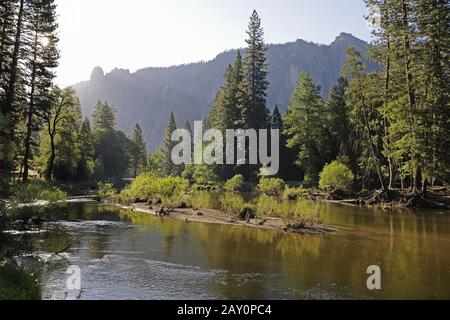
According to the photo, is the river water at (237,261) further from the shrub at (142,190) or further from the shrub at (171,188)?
the shrub at (142,190)

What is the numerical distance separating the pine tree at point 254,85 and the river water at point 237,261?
43553 mm

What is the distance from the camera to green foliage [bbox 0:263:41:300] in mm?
8086

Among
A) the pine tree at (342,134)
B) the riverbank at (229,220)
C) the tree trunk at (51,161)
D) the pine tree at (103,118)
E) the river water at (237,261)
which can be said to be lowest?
the river water at (237,261)

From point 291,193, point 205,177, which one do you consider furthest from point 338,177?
point 205,177

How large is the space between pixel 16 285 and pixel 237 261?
6805 millimetres

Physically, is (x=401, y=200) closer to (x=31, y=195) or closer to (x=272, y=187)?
(x=272, y=187)

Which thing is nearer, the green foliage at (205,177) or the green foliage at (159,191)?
the green foliage at (159,191)

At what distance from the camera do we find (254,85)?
223ft

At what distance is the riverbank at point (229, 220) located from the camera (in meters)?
20.0

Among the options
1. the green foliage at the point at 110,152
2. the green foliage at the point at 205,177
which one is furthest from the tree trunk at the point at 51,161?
the green foliage at the point at 110,152

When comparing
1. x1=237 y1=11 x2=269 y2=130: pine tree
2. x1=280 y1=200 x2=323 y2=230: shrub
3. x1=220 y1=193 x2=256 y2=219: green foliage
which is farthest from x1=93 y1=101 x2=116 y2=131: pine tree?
x1=280 y1=200 x2=323 y2=230: shrub

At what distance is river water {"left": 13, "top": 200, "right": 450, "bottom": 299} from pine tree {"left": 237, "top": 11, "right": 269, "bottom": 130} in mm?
43553

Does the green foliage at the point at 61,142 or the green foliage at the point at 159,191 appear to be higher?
the green foliage at the point at 61,142

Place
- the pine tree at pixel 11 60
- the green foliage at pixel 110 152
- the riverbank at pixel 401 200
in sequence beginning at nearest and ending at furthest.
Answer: the pine tree at pixel 11 60, the riverbank at pixel 401 200, the green foliage at pixel 110 152
